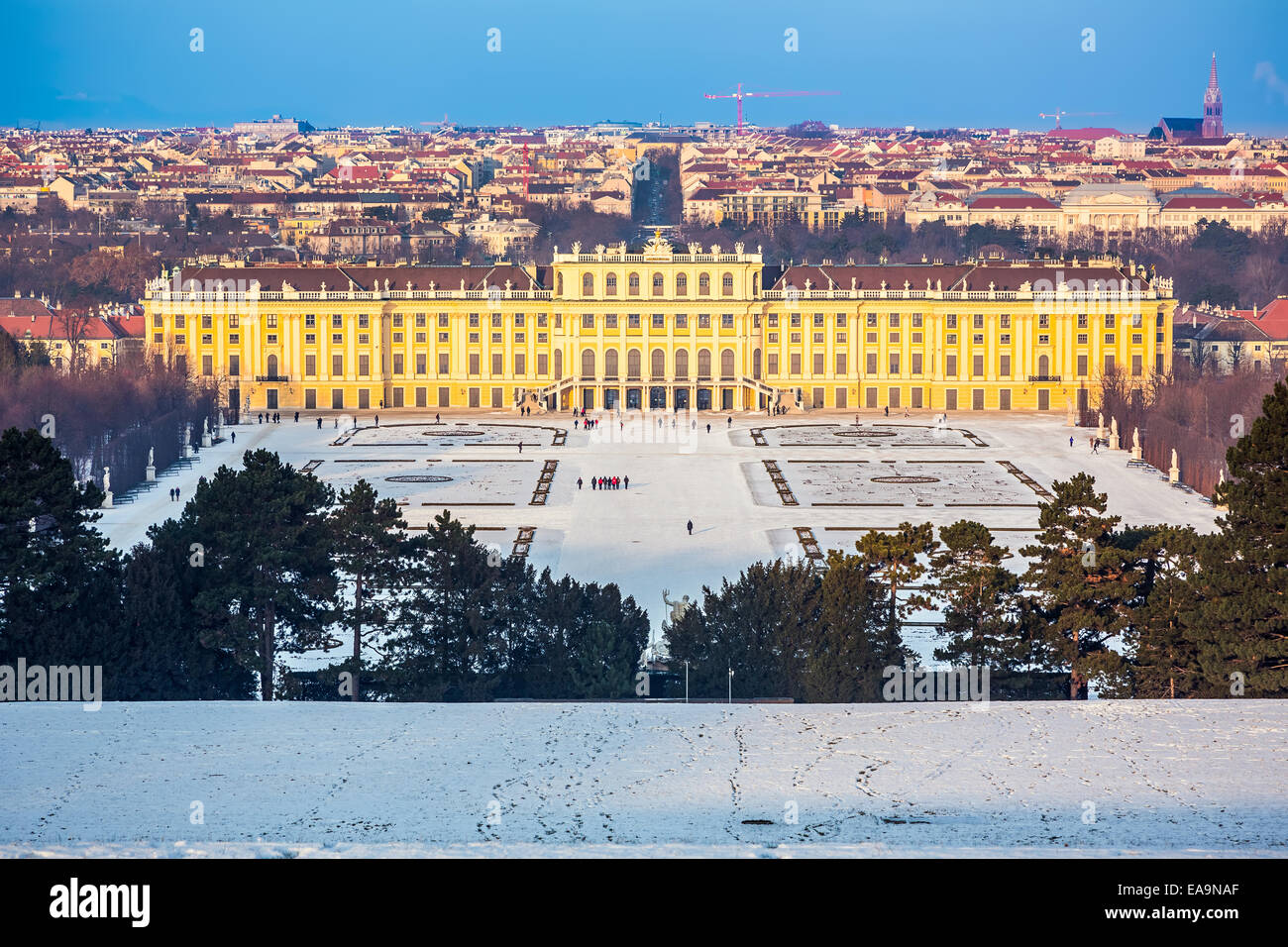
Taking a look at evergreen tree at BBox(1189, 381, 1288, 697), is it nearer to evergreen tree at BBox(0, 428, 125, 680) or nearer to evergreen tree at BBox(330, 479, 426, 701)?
evergreen tree at BBox(330, 479, 426, 701)

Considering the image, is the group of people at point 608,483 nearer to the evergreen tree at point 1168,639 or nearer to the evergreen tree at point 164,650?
the evergreen tree at point 164,650

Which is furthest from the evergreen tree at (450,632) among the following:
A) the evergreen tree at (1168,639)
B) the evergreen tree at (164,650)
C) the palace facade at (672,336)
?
the palace facade at (672,336)

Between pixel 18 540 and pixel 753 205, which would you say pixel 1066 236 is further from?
pixel 18 540

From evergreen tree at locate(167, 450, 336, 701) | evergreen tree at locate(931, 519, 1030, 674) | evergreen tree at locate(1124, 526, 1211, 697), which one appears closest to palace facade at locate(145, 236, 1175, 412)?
evergreen tree at locate(167, 450, 336, 701)

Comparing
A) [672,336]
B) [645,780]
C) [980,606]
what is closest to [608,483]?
[672,336]

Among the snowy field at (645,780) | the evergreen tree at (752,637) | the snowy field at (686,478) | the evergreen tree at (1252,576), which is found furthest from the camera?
the snowy field at (686,478)

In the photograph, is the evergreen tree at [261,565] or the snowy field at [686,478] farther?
the snowy field at [686,478]

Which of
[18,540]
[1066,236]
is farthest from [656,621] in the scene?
[1066,236]
